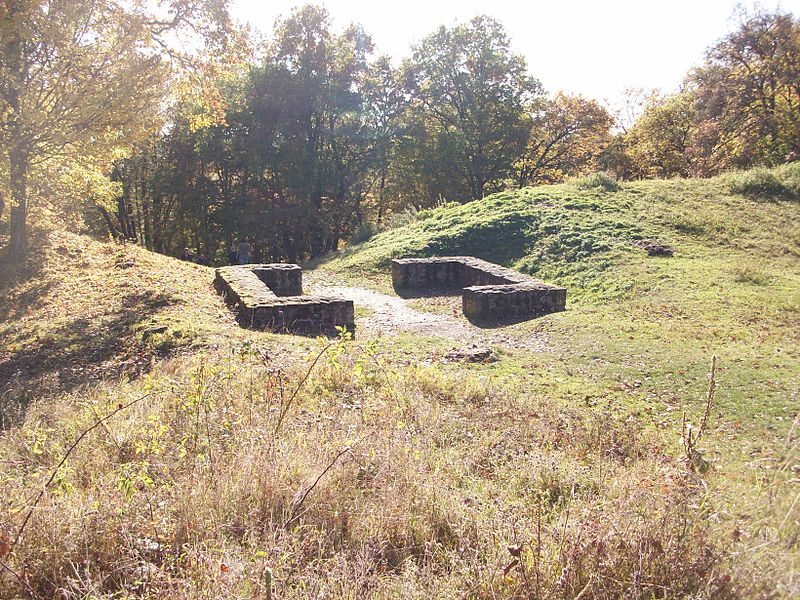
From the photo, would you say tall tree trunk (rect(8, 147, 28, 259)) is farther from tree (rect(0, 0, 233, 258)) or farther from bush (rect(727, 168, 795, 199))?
bush (rect(727, 168, 795, 199))

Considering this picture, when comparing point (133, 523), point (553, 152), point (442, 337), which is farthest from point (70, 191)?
point (553, 152)

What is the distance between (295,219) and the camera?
2731cm

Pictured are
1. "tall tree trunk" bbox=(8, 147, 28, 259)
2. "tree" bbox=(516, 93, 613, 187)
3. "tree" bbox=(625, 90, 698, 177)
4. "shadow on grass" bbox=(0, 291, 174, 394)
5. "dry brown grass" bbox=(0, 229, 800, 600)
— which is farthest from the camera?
"tree" bbox=(516, 93, 613, 187)

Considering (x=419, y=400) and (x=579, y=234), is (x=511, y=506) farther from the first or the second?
(x=579, y=234)

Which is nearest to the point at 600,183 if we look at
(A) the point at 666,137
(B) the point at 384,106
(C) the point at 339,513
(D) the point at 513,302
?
(D) the point at 513,302

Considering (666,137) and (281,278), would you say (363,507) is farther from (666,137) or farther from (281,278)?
A: (666,137)

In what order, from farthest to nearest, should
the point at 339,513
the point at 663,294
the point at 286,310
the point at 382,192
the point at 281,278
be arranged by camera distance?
the point at 382,192 < the point at 281,278 < the point at 663,294 < the point at 286,310 < the point at 339,513

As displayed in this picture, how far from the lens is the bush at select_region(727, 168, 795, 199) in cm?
1753

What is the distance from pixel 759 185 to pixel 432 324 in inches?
517

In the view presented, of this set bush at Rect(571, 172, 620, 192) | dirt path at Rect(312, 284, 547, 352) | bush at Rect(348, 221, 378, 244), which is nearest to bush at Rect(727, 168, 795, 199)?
bush at Rect(571, 172, 620, 192)

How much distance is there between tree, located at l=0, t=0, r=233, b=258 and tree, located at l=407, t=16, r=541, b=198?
2069 cm

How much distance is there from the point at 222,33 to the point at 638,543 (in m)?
13.5

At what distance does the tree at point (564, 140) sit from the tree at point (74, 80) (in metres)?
25.0

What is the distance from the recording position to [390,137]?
29641mm
